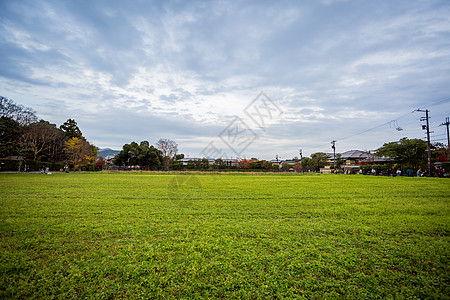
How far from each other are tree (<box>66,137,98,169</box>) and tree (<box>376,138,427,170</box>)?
61832mm

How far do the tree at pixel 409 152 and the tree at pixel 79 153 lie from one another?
61832 millimetres

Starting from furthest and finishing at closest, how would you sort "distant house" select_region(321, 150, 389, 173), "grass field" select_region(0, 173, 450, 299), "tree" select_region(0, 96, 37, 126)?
1. "distant house" select_region(321, 150, 389, 173)
2. "tree" select_region(0, 96, 37, 126)
3. "grass field" select_region(0, 173, 450, 299)

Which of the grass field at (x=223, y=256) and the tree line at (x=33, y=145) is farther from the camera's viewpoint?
the tree line at (x=33, y=145)

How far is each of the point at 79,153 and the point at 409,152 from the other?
63854 millimetres

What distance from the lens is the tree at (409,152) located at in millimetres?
36438

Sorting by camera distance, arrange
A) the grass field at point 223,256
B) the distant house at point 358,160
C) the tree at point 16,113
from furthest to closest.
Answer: the distant house at point 358,160
the tree at point 16,113
the grass field at point 223,256

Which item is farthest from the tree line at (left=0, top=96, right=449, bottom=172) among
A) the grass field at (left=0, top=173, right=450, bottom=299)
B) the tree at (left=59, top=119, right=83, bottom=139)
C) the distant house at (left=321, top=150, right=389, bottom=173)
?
the grass field at (left=0, top=173, right=450, bottom=299)

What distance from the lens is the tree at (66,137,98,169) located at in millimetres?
44094

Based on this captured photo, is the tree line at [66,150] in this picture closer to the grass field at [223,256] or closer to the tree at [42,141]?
the tree at [42,141]

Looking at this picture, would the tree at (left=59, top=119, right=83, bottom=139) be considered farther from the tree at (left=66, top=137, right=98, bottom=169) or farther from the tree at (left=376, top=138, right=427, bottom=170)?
the tree at (left=376, top=138, right=427, bottom=170)

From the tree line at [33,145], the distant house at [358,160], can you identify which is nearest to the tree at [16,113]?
the tree line at [33,145]

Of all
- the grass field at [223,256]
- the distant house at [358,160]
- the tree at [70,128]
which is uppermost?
the tree at [70,128]

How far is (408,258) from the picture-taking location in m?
3.70

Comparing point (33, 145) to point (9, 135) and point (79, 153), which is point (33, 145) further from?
point (79, 153)
